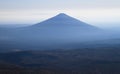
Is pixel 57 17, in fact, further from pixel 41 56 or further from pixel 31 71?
pixel 31 71

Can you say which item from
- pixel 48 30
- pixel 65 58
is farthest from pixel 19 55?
pixel 48 30

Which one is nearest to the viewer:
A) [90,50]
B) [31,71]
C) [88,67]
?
[31,71]

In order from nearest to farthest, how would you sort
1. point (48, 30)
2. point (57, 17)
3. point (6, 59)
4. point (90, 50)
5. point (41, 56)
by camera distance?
1. point (6, 59)
2. point (41, 56)
3. point (90, 50)
4. point (48, 30)
5. point (57, 17)

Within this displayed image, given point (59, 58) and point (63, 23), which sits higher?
point (63, 23)

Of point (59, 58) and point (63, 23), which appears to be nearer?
point (59, 58)

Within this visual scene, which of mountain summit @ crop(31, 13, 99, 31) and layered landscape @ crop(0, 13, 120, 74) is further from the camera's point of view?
mountain summit @ crop(31, 13, 99, 31)

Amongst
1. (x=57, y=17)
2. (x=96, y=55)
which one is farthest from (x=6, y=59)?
(x=57, y=17)

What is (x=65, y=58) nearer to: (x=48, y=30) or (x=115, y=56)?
(x=115, y=56)

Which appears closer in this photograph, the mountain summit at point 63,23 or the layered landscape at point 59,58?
the layered landscape at point 59,58

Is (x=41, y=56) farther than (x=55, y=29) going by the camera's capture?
No
